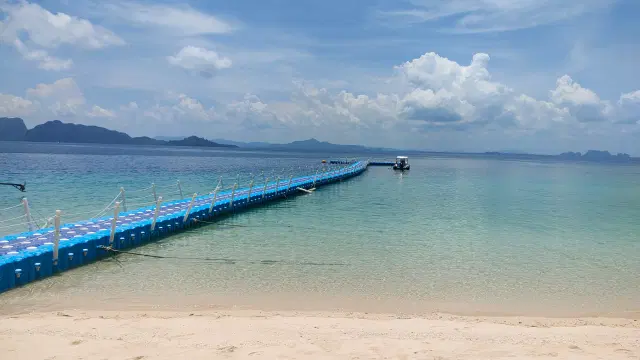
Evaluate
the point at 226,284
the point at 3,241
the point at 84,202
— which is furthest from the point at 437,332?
the point at 84,202

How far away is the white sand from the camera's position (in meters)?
7.43

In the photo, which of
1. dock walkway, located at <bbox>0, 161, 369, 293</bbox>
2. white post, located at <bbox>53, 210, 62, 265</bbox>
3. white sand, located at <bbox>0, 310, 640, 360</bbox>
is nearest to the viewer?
white sand, located at <bbox>0, 310, 640, 360</bbox>

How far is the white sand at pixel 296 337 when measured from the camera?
24.4ft

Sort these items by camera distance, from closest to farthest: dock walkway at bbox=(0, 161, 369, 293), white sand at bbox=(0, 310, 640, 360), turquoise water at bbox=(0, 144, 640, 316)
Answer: white sand at bbox=(0, 310, 640, 360), turquoise water at bbox=(0, 144, 640, 316), dock walkway at bbox=(0, 161, 369, 293)

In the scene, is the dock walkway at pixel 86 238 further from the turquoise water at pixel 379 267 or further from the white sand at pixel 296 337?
the white sand at pixel 296 337

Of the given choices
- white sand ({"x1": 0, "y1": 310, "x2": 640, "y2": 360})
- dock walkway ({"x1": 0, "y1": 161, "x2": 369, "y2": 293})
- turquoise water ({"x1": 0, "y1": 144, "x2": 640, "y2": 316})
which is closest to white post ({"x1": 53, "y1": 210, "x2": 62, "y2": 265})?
dock walkway ({"x1": 0, "y1": 161, "x2": 369, "y2": 293})

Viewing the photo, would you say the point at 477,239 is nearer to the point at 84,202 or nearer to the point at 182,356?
the point at 182,356

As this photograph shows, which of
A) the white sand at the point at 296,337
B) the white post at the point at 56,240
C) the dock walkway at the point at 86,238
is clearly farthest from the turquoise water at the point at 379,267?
the white sand at the point at 296,337

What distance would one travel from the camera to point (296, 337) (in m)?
8.23

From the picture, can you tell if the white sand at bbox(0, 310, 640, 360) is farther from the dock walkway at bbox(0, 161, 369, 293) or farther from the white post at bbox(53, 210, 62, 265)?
the white post at bbox(53, 210, 62, 265)

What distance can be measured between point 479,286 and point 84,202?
25.7 meters

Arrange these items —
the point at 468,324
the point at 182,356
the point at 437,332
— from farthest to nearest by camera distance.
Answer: the point at 468,324 < the point at 437,332 < the point at 182,356

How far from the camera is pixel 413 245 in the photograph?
18.7m

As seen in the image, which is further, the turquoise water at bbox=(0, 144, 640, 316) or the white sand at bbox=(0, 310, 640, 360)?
the turquoise water at bbox=(0, 144, 640, 316)
